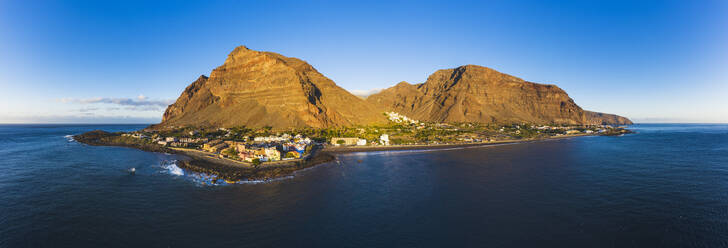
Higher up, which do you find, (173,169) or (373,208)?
(173,169)

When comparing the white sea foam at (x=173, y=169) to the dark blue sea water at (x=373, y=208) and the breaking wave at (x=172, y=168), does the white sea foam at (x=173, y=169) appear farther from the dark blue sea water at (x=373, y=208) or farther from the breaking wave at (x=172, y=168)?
the dark blue sea water at (x=373, y=208)

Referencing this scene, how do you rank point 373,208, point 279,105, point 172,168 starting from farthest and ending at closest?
point 279,105 < point 172,168 < point 373,208

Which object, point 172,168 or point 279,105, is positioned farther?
point 279,105

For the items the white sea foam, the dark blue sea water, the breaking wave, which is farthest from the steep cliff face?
the dark blue sea water

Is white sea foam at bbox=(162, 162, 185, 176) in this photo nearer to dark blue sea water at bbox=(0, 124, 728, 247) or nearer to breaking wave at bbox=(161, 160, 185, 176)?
breaking wave at bbox=(161, 160, 185, 176)

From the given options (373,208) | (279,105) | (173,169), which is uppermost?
(279,105)

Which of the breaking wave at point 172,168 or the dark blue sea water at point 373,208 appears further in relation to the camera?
the breaking wave at point 172,168

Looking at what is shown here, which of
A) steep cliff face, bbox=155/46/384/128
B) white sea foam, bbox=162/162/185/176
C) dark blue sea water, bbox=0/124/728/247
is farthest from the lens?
steep cliff face, bbox=155/46/384/128

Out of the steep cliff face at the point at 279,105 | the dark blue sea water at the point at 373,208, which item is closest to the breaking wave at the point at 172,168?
the dark blue sea water at the point at 373,208

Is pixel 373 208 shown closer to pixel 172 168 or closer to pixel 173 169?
pixel 173 169

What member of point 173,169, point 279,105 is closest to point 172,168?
point 173,169
